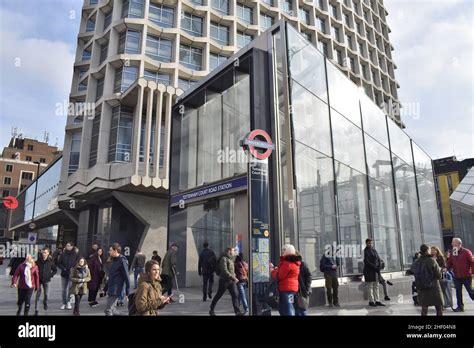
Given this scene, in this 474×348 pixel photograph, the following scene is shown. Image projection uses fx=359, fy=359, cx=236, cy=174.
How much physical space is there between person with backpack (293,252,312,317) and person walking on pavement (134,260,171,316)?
298cm

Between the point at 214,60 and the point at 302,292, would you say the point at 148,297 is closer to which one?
the point at 302,292

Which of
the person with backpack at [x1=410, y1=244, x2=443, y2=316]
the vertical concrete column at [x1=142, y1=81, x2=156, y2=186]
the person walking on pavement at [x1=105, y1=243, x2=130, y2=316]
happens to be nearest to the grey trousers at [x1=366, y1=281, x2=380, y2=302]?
the person with backpack at [x1=410, y1=244, x2=443, y2=316]

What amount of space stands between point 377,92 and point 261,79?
33.0m

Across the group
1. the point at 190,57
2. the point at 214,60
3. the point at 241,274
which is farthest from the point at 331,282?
the point at 214,60

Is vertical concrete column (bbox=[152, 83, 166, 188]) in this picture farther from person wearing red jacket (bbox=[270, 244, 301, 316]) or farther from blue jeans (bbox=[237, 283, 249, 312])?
person wearing red jacket (bbox=[270, 244, 301, 316])

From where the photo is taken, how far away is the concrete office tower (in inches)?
891

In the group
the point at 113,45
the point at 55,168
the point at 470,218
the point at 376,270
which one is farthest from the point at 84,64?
the point at 470,218

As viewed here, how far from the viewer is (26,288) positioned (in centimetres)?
808

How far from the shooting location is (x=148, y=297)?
4578 mm

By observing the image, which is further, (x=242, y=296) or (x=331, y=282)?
(x=331, y=282)

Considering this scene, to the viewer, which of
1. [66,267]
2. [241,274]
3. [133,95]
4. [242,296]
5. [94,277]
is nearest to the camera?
[242,296]

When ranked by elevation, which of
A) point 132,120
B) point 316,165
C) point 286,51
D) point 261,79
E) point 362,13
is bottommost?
point 316,165

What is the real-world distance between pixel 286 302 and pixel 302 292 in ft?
1.93

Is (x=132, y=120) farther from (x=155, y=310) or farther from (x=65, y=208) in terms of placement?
(x=155, y=310)
